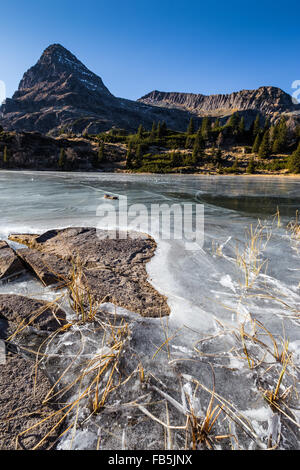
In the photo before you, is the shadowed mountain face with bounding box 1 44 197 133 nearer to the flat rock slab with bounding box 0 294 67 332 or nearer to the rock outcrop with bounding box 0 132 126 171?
the rock outcrop with bounding box 0 132 126 171

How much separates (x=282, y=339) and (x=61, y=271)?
270 centimetres

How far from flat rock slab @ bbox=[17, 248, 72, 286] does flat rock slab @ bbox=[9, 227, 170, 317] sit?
168 mm

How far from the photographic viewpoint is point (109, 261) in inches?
132

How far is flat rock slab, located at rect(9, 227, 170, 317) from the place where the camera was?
2.43 metres

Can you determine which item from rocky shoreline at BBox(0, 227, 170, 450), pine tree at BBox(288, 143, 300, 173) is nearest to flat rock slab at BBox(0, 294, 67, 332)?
rocky shoreline at BBox(0, 227, 170, 450)

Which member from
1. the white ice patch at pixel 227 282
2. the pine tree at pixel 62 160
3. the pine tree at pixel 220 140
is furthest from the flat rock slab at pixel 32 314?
the pine tree at pixel 220 140

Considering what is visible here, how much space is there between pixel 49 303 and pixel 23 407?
96cm

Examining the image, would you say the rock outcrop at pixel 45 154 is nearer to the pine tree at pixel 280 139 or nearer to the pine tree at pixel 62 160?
the pine tree at pixel 62 160

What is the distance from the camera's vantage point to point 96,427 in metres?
1.21

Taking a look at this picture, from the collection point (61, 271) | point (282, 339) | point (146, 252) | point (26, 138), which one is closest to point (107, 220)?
point (146, 252)

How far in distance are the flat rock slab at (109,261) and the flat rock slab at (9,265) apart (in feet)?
1.72

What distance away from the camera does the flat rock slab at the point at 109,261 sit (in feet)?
7.98

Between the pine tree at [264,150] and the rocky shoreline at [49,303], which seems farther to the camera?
the pine tree at [264,150]

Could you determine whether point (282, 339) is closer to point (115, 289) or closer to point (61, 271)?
point (115, 289)
